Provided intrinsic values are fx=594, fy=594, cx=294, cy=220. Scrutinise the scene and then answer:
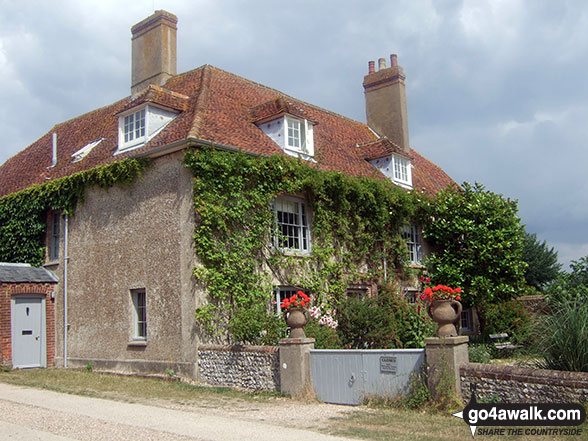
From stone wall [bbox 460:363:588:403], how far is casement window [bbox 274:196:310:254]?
7.64 metres

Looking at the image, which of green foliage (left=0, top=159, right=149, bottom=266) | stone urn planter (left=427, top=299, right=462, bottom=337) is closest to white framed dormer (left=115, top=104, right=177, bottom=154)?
green foliage (left=0, top=159, right=149, bottom=266)

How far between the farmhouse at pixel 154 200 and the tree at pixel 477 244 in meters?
1.16

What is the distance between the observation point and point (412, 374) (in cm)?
1025

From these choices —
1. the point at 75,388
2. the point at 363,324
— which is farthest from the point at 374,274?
the point at 75,388

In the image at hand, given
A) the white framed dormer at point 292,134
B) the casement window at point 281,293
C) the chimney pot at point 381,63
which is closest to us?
the casement window at point 281,293

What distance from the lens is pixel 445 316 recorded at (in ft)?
33.6

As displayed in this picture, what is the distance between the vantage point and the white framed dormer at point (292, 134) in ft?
57.3

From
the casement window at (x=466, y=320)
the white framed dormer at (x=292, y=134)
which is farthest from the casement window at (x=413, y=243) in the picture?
the white framed dormer at (x=292, y=134)

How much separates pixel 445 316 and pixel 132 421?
17.7 ft

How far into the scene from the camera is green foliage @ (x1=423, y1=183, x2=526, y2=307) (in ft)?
65.2

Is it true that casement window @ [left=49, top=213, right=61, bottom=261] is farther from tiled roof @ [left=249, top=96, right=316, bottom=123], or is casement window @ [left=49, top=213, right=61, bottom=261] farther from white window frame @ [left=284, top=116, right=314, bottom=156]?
white window frame @ [left=284, top=116, right=314, bottom=156]

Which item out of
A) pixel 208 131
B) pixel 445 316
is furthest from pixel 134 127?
pixel 445 316

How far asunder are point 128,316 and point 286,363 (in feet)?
19.1

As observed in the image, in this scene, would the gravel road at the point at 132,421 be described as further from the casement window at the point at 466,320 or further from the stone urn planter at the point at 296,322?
the casement window at the point at 466,320
